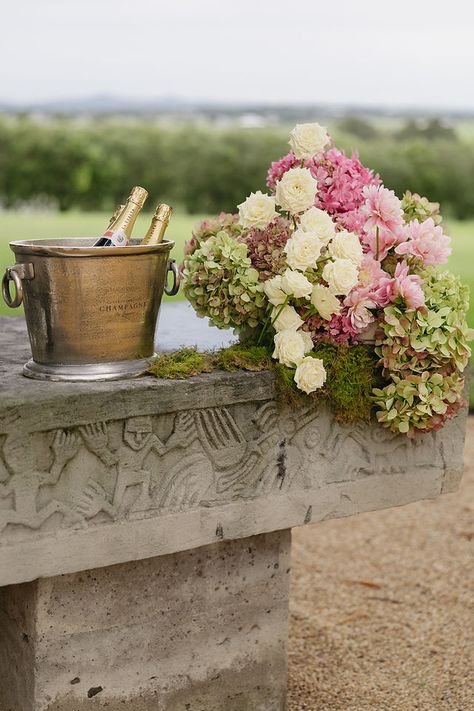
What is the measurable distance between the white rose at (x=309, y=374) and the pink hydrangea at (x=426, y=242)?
0.40 m

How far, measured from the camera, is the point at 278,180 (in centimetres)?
300

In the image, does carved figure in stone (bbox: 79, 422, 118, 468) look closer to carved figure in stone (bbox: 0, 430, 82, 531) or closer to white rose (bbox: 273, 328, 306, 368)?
carved figure in stone (bbox: 0, 430, 82, 531)

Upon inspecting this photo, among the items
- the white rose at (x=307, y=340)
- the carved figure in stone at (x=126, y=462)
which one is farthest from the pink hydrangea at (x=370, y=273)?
the carved figure in stone at (x=126, y=462)

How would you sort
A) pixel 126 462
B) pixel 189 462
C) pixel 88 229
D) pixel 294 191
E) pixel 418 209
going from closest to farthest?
pixel 126 462
pixel 189 462
pixel 294 191
pixel 418 209
pixel 88 229

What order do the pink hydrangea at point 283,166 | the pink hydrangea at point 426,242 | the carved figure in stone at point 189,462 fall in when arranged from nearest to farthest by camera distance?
the carved figure in stone at point 189,462 → the pink hydrangea at point 426,242 → the pink hydrangea at point 283,166

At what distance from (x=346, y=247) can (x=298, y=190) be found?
0.21 metres

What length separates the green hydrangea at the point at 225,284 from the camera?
283cm

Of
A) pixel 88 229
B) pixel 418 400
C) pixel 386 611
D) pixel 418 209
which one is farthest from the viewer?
pixel 88 229

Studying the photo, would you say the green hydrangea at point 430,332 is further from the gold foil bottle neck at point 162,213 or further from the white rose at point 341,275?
the gold foil bottle neck at point 162,213

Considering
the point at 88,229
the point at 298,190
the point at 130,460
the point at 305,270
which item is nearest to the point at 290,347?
the point at 305,270

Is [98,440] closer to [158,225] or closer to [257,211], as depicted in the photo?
[158,225]

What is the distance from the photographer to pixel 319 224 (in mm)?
2824

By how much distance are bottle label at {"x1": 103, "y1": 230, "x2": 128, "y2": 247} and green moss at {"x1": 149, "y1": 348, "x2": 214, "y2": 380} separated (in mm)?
328

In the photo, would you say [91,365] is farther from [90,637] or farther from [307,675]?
[307,675]
